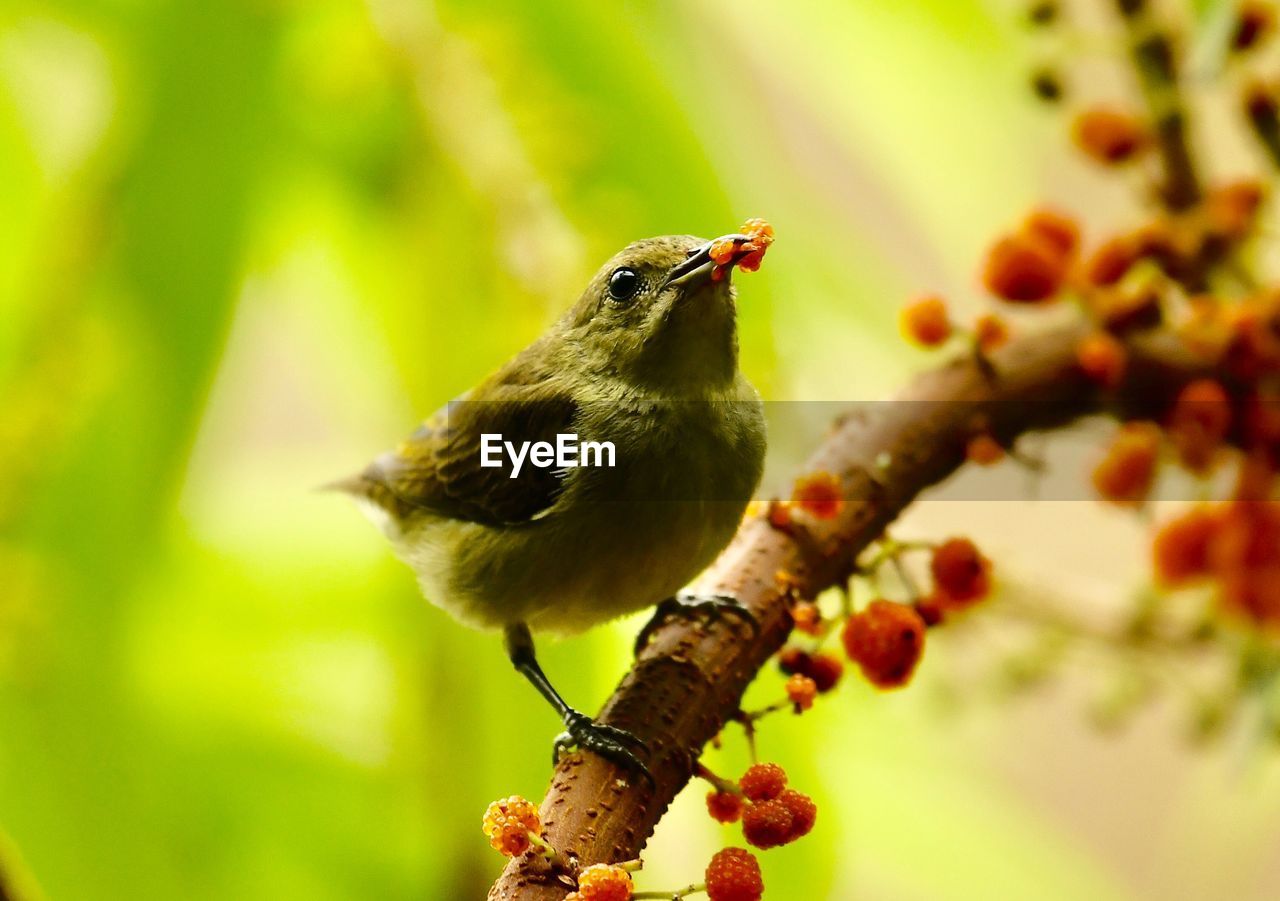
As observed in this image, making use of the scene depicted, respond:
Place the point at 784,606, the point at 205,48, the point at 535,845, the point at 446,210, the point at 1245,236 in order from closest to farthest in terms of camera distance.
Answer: the point at 535,845, the point at 784,606, the point at 1245,236, the point at 205,48, the point at 446,210

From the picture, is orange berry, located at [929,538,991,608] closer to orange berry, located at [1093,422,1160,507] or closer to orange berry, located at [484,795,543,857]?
orange berry, located at [1093,422,1160,507]

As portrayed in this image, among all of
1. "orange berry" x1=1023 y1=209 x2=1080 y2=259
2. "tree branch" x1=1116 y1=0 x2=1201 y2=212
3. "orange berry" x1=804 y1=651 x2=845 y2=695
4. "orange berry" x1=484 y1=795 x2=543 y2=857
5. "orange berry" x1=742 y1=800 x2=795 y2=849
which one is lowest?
"orange berry" x1=484 y1=795 x2=543 y2=857

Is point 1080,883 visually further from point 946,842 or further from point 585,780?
point 585,780

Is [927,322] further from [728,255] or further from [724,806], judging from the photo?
[724,806]

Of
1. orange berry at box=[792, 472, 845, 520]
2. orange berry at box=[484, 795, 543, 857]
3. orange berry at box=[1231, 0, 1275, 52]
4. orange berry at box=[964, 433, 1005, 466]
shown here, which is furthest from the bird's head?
orange berry at box=[1231, 0, 1275, 52]

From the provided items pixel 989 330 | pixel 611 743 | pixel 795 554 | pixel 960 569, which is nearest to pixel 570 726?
pixel 611 743

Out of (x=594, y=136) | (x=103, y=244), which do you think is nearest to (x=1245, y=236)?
(x=594, y=136)

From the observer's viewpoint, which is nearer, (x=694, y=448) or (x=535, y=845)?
(x=535, y=845)
